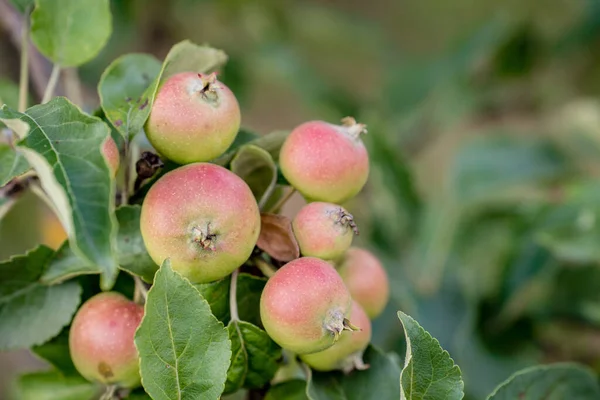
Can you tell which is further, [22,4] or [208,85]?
[22,4]

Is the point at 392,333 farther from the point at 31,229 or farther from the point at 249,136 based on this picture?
the point at 31,229

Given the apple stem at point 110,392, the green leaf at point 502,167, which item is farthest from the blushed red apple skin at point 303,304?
the green leaf at point 502,167

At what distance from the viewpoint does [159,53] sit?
118cm

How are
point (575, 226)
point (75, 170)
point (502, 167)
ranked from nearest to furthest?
point (75, 170) < point (575, 226) < point (502, 167)

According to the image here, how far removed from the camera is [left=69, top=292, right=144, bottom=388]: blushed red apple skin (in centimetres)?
42

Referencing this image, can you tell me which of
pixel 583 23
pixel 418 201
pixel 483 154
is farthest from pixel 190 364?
pixel 583 23

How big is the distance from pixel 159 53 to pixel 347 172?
824 millimetres

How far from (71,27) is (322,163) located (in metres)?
0.22

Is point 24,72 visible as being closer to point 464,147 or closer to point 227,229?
point 227,229

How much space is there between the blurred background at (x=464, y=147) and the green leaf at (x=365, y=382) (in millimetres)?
317

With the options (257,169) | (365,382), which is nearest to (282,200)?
(257,169)

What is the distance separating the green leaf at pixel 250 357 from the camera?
0.42 meters

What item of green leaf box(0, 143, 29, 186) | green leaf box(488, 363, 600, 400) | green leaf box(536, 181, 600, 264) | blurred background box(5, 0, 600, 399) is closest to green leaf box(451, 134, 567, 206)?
blurred background box(5, 0, 600, 399)

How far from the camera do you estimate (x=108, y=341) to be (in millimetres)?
415
